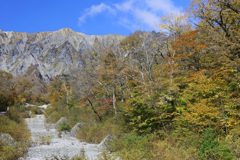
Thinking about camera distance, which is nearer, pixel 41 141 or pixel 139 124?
pixel 139 124

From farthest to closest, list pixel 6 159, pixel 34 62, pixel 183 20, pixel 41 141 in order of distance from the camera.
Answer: pixel 34 62, pixel 183 20, pixel 41 141, pixel 6 159

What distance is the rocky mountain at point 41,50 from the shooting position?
102188 mm

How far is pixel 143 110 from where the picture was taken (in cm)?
873

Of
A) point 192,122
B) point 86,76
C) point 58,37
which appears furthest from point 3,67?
point 192,122

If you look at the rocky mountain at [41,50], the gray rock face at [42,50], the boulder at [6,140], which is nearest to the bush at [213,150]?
the boulder at [6,140]

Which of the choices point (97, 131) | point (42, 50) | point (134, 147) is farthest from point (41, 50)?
point (134, 147)

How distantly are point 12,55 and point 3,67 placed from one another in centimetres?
1233

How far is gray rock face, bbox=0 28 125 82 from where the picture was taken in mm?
103125

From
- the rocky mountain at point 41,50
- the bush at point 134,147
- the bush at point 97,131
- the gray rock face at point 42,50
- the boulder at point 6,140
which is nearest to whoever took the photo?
the bush at point 134,147

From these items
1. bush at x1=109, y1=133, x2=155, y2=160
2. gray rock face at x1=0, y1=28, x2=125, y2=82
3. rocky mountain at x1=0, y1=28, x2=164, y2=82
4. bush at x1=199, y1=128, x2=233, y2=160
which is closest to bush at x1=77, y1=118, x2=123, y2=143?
bush at x1=109, y1=133, x2=155, y2=160

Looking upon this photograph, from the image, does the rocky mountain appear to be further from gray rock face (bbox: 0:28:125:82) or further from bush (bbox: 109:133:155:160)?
bush (bbox: 109:133:155:160)

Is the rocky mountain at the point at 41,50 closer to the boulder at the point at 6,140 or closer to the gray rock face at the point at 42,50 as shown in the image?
the gray rock face at the point at 42,50

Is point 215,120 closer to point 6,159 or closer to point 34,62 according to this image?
point 6,159

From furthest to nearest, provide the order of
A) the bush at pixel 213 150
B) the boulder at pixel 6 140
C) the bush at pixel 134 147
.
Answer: the boulder at pixel 6 140 → the bush at pixel 134 147 → the bush at pixel 213 150
